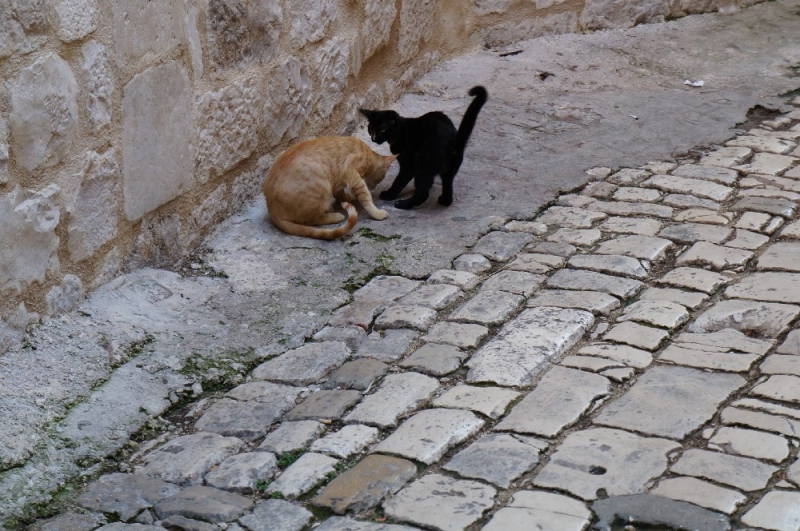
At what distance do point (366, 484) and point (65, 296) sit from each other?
1.49 meters

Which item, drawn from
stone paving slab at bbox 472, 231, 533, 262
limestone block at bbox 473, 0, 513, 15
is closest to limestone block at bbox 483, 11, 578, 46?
limestone block at bbox 473, 0, 513, 15

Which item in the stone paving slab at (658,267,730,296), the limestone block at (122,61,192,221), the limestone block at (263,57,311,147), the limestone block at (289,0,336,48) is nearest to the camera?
the limestone block at (122,61,192,221)

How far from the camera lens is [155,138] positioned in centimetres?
420

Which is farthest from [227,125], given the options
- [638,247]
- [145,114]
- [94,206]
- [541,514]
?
[541,514]

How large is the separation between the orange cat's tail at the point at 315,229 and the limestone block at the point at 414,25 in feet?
6.30

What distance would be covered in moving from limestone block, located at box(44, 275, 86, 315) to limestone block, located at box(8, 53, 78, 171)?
0.47 meters

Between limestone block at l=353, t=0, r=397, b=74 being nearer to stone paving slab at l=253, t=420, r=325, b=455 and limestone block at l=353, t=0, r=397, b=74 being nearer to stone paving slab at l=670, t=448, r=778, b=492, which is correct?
stone paving slab at l=253, t=420, r=325, b=455

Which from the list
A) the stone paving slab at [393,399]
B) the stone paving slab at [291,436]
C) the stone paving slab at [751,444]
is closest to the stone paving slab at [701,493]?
the stone paving slab at [751,444]

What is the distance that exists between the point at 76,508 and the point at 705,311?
241 centimetres

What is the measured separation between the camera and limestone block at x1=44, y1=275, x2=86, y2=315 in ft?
12.3

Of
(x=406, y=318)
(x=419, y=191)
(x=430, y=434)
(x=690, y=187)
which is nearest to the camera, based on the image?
(x=430, y=434)

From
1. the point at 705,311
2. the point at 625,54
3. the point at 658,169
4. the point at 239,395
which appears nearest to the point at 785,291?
the point at 705,311

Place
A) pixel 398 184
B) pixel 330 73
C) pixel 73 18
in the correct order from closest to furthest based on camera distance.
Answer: pixel 73 18
pixel 398 184
pixel 330 73

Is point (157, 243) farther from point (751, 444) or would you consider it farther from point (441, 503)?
point (751, 444)
